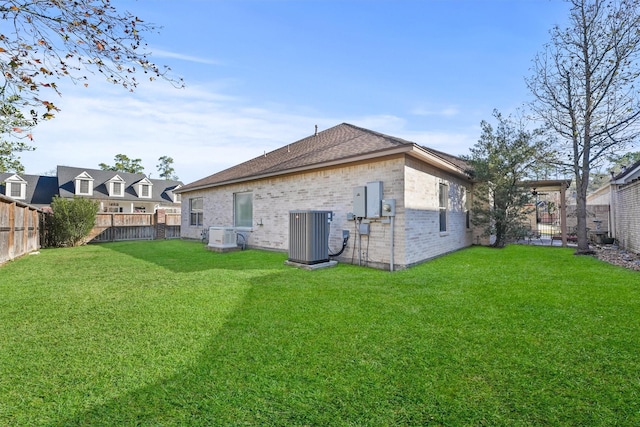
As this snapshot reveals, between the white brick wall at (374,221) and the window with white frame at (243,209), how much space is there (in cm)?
35

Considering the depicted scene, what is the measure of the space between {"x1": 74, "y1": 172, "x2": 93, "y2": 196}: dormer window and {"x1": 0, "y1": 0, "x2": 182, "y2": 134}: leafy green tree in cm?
2720

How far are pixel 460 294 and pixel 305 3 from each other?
22.8 feet

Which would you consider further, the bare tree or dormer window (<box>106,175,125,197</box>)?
dormer window (<box>106,175,125,197</box>)

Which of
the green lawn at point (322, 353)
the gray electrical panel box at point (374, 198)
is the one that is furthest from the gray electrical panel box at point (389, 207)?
the green lawn at point (322, 353)

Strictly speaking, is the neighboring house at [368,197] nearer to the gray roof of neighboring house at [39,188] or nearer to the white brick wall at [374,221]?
the white brick wall at [374,221]

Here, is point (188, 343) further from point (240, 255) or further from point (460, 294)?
point (240, 255)

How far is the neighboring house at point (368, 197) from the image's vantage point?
6734 millimetres

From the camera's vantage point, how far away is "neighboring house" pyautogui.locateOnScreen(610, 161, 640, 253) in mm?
8633

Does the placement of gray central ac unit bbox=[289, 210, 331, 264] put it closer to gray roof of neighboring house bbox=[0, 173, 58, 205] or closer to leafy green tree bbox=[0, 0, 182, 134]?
leafy green tree bbox=[0, 0, 182, 134]

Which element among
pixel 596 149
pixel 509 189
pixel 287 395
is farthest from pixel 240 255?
pixel 596 149

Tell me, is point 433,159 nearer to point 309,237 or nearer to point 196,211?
point 309,237

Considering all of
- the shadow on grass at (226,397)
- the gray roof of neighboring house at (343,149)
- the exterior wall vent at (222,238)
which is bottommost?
the shadow on grass at (226,397)

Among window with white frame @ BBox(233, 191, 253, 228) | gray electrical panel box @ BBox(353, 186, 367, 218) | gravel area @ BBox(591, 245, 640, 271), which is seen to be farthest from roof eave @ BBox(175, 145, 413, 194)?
gravel area @ BBox(591, 245, 640, 271)

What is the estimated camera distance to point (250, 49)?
24.8ft
